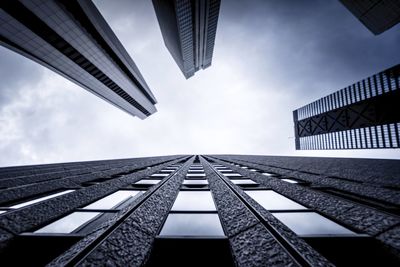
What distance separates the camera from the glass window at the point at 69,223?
11.4 feet

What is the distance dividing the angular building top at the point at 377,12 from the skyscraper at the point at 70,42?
1834 inches

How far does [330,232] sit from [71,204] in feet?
19.5

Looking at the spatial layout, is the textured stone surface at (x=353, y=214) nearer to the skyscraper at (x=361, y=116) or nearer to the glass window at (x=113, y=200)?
the glass window at (x=113, y=200)

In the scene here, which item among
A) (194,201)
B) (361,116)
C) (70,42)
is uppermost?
(70,42)

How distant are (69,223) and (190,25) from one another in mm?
83775

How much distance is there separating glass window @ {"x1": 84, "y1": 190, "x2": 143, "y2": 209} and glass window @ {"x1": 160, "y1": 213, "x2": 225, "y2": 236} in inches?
83.8

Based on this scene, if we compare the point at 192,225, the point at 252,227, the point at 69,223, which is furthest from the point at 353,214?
the point at 69,223

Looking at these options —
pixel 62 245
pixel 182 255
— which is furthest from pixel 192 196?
pixel 62 245

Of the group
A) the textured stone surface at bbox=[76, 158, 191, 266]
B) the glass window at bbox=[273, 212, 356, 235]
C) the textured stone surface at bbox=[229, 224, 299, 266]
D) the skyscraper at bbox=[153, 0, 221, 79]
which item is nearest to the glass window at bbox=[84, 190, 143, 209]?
the textured stone surface at bbox=[76, 158, 191, 266]

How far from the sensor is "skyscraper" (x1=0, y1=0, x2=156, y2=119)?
29427 millimetres

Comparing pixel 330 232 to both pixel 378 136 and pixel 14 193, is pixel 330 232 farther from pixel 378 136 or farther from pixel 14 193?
pixel 378 136

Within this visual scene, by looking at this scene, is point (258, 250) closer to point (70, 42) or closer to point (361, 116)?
point (70, 42)

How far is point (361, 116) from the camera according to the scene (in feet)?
203

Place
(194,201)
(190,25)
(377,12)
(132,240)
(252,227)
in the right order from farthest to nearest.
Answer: (190,25), (377,12), (194,201), (252,227), (132,240)
